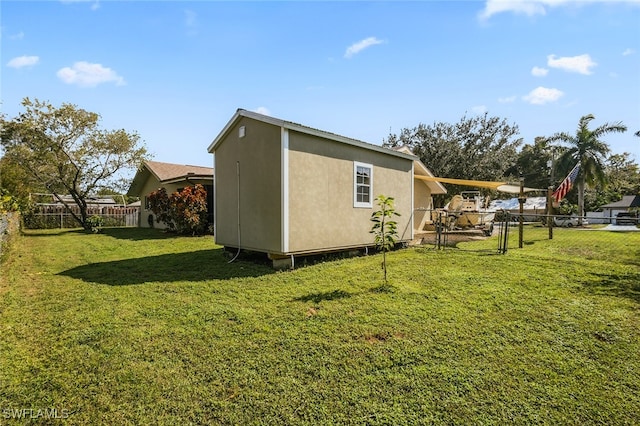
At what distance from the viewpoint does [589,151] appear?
89.8ft

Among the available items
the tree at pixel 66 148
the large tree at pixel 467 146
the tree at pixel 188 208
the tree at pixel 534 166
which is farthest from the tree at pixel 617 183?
the tree at pixel 66 148

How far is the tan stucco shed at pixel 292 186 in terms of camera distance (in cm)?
704

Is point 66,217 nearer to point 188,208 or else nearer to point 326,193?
point 188,208

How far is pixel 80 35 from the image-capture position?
710 centimetres

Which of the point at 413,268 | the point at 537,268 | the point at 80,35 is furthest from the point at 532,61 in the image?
the point at 80,35

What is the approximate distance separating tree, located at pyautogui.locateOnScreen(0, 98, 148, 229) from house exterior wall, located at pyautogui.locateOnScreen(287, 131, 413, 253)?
1438 centimetres

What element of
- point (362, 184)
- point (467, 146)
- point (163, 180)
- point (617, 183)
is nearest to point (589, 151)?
point (467, 146)

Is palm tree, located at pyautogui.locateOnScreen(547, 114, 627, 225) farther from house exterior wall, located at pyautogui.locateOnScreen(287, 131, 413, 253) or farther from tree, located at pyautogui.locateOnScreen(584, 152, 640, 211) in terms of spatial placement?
house exterior wall, located at pyautogui.locateOnScreen(287, 131, 413, 253)

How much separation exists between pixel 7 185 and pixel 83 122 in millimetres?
4488

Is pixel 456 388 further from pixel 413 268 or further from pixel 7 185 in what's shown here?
pixel 7 185

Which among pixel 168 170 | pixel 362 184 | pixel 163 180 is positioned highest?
Answer: pixel 168 170

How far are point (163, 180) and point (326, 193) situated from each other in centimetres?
1280

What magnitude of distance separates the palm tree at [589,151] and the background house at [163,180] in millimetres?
28993

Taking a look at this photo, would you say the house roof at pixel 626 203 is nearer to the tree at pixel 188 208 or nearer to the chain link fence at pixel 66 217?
the tree at pixel 188 208
